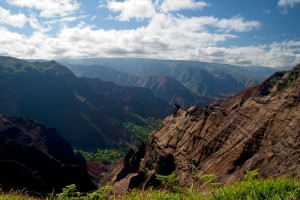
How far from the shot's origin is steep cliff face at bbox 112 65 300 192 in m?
36.9

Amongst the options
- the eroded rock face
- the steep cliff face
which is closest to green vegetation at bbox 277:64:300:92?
the steep cliff face

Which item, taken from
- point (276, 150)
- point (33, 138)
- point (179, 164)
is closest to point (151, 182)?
point (179, 164)

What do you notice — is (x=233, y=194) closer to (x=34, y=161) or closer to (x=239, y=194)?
(x=239, y=194)

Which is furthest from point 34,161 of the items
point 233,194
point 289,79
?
point 289,79

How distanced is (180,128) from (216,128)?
11104 millimetres

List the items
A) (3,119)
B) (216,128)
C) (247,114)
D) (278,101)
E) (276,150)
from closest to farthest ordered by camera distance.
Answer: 1. (276,150)
2. (278,101)
3. (247,114)
4. (216,128)
5. (3,119)

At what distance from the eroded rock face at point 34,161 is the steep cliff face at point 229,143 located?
11.6 meters

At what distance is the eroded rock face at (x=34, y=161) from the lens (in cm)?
4850

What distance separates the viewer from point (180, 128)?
6719cm

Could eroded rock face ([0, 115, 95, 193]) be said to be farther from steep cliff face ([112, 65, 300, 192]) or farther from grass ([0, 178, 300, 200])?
steep cliff face ([112, 65, 300, 192])

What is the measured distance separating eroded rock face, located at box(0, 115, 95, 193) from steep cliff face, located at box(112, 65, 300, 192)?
11.6m

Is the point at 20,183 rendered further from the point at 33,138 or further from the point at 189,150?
the point at 33,138

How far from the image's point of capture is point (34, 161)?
6862 centimetres

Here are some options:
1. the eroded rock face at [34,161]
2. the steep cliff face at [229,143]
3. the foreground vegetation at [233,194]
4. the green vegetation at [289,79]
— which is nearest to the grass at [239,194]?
Result: the foreground vegetation at [233,194]
